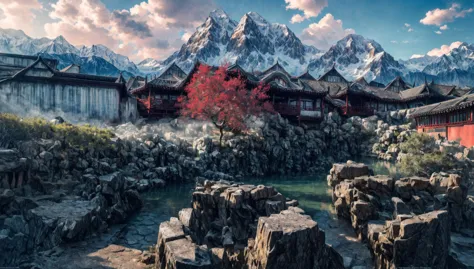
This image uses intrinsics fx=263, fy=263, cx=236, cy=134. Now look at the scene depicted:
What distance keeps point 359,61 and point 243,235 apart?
4579 inches

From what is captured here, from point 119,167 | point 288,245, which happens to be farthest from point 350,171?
point 119,167

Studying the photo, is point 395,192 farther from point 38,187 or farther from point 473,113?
point 473,113

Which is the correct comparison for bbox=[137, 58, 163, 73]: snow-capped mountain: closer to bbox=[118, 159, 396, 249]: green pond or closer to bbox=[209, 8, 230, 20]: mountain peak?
bbox=[209, 8, 230, 20]: mountain peak

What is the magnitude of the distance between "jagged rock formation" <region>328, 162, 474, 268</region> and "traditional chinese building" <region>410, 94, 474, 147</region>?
17628 mm

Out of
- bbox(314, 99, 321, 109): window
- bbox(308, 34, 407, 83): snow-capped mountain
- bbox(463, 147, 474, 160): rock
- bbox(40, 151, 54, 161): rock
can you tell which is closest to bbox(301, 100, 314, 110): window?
bbox(314, 99, 321, 109): window

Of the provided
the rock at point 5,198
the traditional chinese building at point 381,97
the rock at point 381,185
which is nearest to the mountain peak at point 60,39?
the traditional chinese building at point 381,97

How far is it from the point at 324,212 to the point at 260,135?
1497 centimetres

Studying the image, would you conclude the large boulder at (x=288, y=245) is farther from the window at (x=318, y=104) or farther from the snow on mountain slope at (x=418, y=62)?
the snow on mountain slope at (x=418, y=62)

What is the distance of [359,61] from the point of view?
10938 centimetres

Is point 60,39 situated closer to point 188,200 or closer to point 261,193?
point 188,200

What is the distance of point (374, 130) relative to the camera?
3709cm

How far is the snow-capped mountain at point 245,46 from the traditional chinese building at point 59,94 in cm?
7721

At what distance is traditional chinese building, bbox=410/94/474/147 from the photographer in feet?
82.0

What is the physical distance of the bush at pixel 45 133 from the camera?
15219 millimetres
